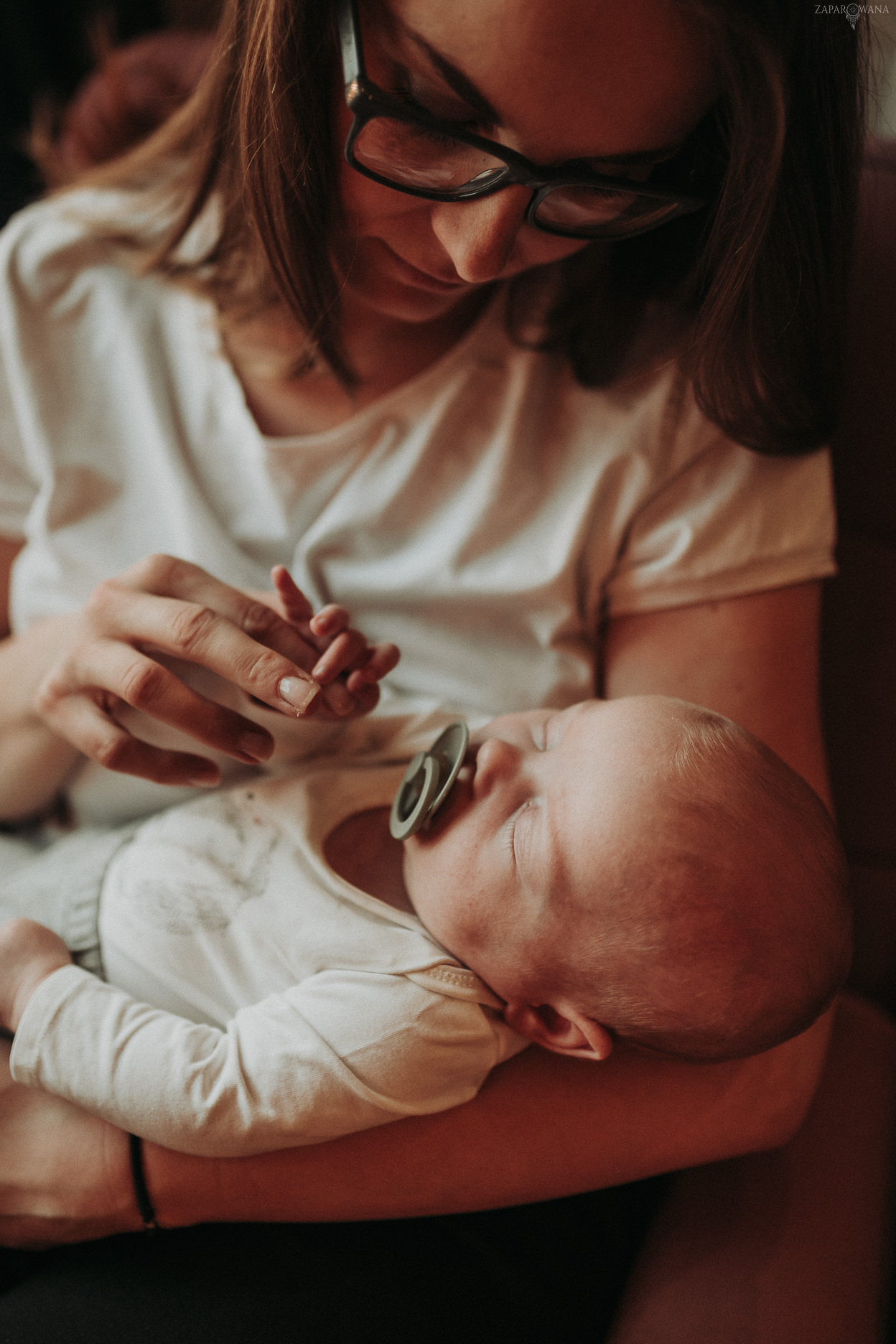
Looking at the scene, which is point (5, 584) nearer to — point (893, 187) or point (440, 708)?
point (440, 708)

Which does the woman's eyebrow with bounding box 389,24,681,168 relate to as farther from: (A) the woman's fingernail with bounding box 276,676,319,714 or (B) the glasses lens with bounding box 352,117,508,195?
(A) the woman's fingernail with bounding box 276,676,319,714

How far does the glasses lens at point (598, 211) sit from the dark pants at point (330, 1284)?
A: 42.2 inches

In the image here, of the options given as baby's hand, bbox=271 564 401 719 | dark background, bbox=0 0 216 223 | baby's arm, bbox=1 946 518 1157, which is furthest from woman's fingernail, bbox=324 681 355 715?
dark background, bbox=0 0 216 223

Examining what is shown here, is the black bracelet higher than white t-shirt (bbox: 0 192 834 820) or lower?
lower

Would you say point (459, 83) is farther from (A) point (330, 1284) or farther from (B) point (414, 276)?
(A) point (330, 1284)

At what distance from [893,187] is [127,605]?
3.71ft

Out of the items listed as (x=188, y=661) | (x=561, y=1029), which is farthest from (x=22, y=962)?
(x=561, y=1029)

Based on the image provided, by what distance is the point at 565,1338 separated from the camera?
39.3 inches

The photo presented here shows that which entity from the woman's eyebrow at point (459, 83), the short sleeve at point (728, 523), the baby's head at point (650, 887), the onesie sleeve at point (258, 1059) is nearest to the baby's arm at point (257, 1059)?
the onesie sleeve at point (258, 1059)

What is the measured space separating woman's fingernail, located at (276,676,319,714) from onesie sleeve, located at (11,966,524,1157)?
0.98ft

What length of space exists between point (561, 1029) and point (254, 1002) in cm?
33

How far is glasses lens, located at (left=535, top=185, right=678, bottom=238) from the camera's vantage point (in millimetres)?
825

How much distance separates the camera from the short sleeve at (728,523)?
43.7 inches

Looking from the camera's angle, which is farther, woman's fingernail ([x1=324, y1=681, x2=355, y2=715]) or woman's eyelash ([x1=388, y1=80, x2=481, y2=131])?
woman's fingernail ([x1=324, y1=681, x2=355, y2=715])
